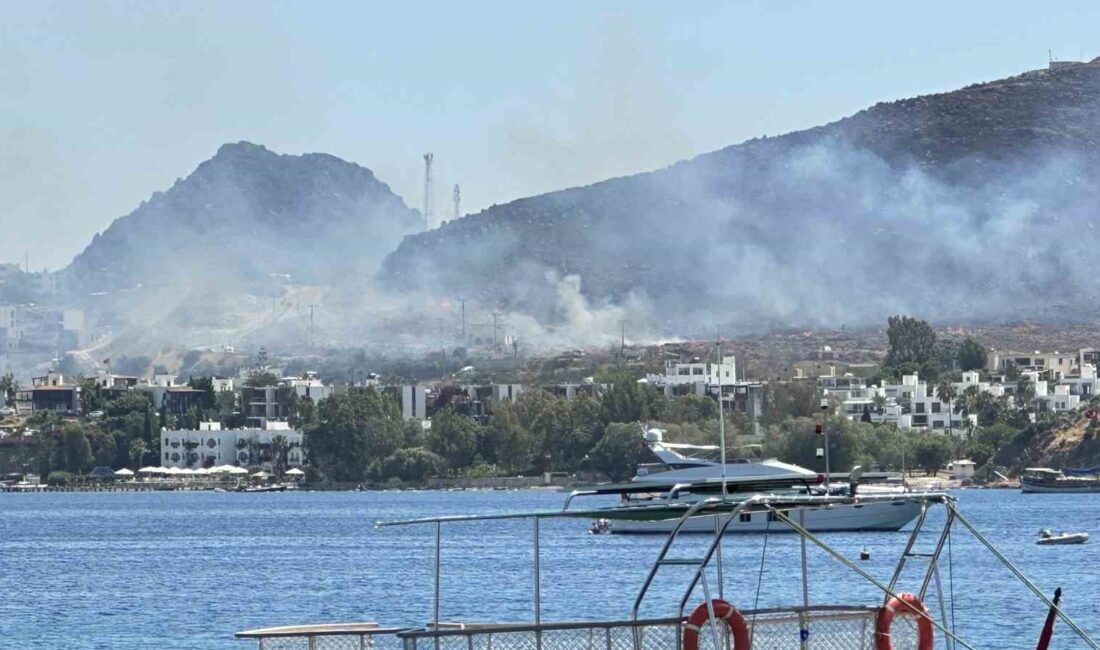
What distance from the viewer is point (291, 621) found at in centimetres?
Result: 6012

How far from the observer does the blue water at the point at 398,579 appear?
60062 millimetres

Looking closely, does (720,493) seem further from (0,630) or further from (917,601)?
(0,630)

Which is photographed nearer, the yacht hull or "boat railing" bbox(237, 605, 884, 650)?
"boat railing" bbox(237, 605, 884, 650)

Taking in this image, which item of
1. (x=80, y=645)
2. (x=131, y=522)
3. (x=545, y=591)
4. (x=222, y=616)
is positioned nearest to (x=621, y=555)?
(x=545, y=591)

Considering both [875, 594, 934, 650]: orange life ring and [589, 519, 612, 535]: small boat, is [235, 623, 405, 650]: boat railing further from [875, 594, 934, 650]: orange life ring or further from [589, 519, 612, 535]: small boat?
[589, 519, 612, 535]: small boat

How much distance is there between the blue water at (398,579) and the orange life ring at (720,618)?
349 inches

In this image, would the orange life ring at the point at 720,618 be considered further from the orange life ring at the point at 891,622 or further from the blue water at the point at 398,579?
the blue water at the point at 398,579

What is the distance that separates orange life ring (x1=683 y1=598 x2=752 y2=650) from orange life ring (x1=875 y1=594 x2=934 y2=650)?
1.78 metres

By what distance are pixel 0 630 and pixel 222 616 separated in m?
6.16

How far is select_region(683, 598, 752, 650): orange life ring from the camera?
24.5 meters

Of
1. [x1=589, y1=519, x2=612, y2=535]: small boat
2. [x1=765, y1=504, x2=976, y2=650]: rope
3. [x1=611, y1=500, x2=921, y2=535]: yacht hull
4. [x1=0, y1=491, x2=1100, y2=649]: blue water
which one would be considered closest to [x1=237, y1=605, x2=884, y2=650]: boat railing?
[x1=765, y1=504, x2=976, y2=650]: rope

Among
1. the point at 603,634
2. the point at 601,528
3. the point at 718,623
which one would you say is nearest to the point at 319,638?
the point at 603,634

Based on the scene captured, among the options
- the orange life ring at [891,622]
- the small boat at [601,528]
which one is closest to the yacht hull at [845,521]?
the small boat at [601,528]

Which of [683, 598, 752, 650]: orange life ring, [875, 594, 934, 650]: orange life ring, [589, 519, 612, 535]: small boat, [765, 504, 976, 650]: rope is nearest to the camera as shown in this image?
[765, 504, 976, 650]: rope
